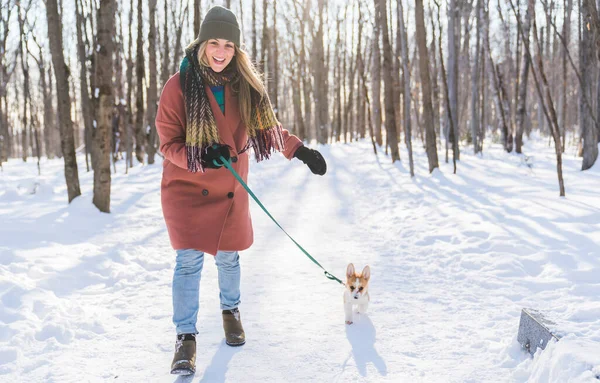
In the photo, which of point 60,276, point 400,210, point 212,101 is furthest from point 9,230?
point 400,210

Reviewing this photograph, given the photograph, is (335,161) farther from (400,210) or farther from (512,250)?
(512,250)

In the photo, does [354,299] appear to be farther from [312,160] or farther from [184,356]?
[184,356]

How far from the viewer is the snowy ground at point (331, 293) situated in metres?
2.60

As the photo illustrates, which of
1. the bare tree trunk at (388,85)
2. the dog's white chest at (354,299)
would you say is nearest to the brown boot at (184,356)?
the dog's white chest at (354,299)

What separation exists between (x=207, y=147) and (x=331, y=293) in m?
2.12

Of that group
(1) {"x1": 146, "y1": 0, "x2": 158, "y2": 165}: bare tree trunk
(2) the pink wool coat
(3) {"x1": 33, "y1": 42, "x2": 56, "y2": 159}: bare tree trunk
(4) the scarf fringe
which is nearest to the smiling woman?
(2) the pink wool coat

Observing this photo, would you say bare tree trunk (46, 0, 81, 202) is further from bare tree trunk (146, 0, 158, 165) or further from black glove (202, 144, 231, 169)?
bare tree trunk (146, 0, 158, 165)

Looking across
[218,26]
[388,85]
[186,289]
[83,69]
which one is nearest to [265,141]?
[218,26]

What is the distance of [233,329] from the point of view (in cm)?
296

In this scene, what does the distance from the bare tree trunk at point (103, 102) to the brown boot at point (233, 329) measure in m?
5.14

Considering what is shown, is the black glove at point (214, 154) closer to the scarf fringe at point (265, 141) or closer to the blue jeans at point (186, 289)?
the scarf fringe at point (265, 141)

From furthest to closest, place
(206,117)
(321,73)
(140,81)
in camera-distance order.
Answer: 1. (321,73)
2. (140,81)
3. (206,117)

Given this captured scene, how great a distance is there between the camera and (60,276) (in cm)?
405

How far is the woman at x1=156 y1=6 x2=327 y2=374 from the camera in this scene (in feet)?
8.22
